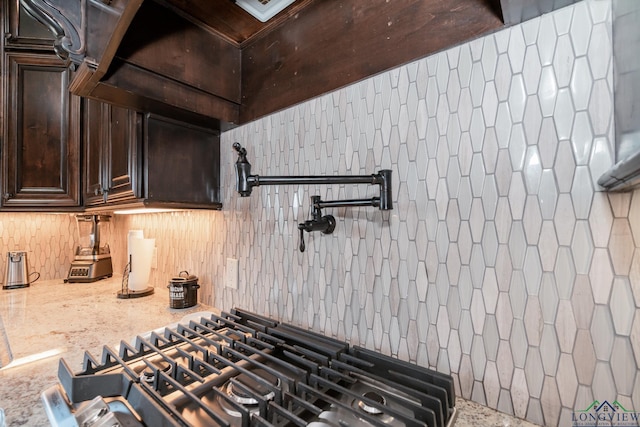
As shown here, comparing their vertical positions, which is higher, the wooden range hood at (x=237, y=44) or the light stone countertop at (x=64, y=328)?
the wooden range hood at (x=237, y=44)

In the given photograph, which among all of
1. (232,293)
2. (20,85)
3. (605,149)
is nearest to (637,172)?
(605,149)

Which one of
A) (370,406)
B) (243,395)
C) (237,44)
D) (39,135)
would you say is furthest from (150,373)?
(39,135)

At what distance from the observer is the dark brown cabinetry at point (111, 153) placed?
3.66ft

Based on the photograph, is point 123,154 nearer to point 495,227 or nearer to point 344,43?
point 344,43

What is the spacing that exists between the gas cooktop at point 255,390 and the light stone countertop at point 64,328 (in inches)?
2.1

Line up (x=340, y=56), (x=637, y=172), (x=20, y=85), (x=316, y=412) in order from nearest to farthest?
(x=637, y=172)
(x=316, y=412)
(x=340, y=56)
(x=20, y=85)

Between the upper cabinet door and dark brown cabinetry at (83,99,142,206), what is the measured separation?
0.31 ft

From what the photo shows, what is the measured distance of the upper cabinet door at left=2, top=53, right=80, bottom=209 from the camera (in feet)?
5.28

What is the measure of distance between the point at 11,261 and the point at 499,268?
8.50ft

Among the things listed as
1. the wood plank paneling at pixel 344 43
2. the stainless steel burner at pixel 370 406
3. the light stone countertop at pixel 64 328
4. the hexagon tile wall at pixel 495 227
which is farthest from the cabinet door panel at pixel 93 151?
the stainless steel burner at pixel 370 406

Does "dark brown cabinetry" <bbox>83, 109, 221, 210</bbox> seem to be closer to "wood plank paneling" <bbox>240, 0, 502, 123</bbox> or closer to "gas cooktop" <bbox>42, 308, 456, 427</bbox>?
"wood plank paneling" <bbox>240, 0, 502, 123</bbox>

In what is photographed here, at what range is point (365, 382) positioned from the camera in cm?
66

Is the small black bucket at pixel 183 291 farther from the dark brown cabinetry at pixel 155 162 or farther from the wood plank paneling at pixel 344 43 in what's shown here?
the wood plank paneling at pixel 344 43

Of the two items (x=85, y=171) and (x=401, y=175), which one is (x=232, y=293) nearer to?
(x=401, y=175)
